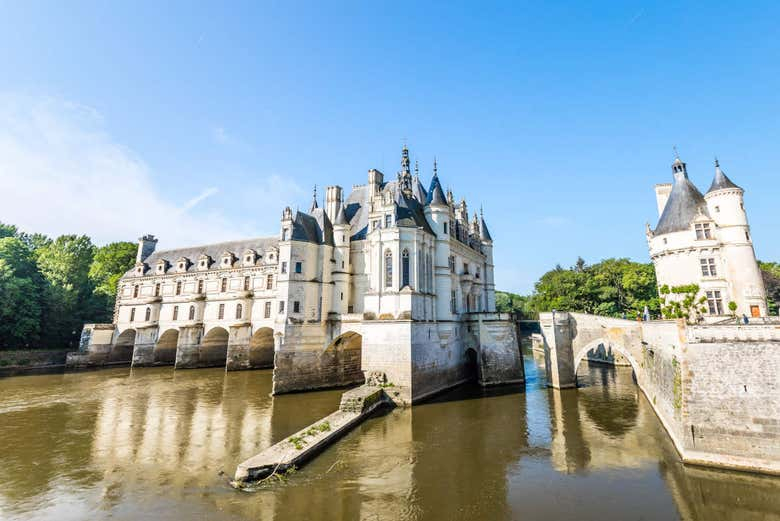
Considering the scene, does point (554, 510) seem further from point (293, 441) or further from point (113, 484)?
point (113, 484)

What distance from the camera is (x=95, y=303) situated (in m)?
47.9

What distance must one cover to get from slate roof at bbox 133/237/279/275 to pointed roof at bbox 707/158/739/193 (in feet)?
125

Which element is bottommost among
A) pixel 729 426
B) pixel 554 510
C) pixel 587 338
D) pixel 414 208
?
pixel 554 510

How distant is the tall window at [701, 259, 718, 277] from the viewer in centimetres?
2471

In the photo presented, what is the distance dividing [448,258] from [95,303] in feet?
158

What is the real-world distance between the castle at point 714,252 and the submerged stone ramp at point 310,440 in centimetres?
2241

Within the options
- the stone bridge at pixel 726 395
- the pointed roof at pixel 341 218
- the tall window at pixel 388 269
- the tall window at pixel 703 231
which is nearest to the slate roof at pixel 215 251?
the pointed roof at pixel 341 218

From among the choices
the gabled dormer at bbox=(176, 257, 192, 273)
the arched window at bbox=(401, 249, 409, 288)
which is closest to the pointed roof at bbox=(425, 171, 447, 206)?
the arched window at bbox=(401, 249, 409, 288)

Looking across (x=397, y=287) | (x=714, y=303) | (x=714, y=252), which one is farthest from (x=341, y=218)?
(x=714, y=303)

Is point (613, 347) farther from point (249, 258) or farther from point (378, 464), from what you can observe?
point (249, 258)

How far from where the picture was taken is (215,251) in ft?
144

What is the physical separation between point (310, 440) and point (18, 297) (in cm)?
4362

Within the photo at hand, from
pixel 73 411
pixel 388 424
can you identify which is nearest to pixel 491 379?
pixel 388 424

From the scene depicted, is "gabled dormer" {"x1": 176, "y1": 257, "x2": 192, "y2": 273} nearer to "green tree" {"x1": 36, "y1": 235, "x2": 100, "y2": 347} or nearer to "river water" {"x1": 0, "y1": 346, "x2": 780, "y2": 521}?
"green tree" {"x1": 36, "y1": 235, "x2": 100, "y2": 347}
